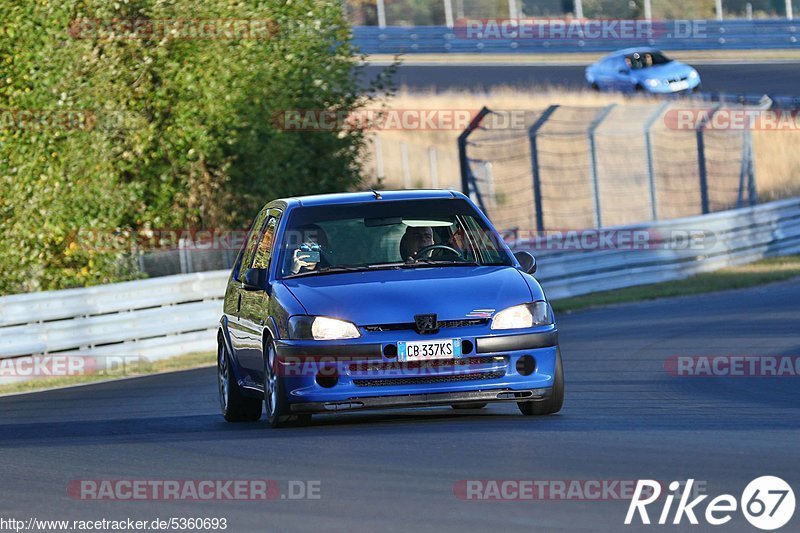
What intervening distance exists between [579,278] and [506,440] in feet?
52.0

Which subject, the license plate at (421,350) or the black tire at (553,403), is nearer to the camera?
the license plate at (421,350)

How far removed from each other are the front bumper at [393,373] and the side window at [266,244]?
1389 millimetres

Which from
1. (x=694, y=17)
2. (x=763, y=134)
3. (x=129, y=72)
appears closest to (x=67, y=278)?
(x=129, y=72)

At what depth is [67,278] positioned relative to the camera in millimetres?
23703

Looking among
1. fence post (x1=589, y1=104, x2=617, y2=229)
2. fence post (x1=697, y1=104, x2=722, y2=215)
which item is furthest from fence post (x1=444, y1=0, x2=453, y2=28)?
fence post (x1=589, y1=104, x2=617, y2=229)

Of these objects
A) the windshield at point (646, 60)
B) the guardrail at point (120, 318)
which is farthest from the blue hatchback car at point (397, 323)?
the windshield at point (646, 60)

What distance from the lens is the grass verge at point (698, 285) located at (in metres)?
23.9

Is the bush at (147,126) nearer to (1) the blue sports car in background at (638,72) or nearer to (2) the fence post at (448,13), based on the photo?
(1) the blue sports car in background at (638,72)

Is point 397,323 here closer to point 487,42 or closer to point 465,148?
point 465,148

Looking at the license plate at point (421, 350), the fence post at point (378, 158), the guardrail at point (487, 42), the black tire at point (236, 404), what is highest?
the license plate at point (421, 350)

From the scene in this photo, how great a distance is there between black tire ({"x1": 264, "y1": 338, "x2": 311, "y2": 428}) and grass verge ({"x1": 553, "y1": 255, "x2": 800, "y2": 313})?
1260cm

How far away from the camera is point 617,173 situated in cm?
3653

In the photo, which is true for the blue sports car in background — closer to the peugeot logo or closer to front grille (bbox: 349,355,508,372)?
front grille (bbox: 349,355,508,372)

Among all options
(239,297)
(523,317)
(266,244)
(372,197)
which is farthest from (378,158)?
(523,317)
